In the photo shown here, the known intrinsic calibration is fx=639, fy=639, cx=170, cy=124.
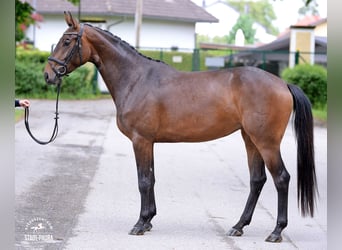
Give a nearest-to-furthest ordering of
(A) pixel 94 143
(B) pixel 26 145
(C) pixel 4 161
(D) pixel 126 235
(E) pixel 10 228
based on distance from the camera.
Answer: (C) pixel 4 161, (E) pixel 10 228, (D) pixel 126 235, (B) pixel 26 145, (A) pixel 94 143

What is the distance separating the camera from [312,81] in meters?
26.8

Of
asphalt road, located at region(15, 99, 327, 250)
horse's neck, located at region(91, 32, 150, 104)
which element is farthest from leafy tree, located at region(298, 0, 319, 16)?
horse's neck, located at region(91, 32, 150, 104)

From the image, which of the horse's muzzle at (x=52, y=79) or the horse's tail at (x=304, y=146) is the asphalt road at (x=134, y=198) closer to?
the horse's tail at (x=304, y=146)

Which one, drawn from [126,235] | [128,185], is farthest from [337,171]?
[128,185]

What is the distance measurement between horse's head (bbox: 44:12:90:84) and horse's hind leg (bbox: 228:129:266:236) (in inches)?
78.6

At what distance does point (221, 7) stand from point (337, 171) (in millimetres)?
63253

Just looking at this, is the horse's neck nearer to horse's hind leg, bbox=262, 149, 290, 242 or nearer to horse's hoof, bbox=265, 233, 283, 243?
horse's hind leg, bbox=262, 149, 290, 242

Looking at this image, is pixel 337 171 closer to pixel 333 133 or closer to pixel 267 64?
pixel 333 133

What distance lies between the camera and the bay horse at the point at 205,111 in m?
6.56

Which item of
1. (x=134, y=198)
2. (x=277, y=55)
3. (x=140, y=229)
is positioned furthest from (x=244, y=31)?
(x=140, y=229)

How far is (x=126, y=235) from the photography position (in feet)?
22.0

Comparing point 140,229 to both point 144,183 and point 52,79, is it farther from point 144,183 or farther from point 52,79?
point 52,79

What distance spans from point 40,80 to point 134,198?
20.4 metres

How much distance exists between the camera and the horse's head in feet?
22.0
